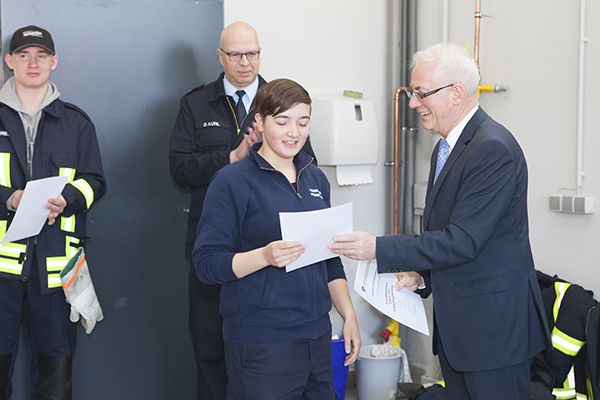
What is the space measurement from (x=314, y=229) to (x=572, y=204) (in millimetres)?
1572

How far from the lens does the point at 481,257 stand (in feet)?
5.27

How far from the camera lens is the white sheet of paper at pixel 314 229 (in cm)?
146

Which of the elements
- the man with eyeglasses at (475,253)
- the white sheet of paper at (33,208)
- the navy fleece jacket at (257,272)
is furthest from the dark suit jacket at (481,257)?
the white sheet of paper at (33,208)

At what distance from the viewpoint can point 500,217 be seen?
5.16ft

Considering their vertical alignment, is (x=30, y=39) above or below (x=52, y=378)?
above

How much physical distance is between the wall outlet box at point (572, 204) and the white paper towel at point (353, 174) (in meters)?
1.00

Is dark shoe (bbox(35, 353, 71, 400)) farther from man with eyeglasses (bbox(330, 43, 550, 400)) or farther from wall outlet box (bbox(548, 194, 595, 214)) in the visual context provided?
wall outlet box (bbox(548, 194, 595, 214))

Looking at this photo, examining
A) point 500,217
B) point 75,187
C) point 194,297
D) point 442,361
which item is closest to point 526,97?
point 500,217

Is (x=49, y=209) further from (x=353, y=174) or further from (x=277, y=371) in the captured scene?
(x=353, y=174)

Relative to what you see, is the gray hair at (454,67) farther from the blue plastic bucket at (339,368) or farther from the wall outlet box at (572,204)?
the blue plastic bucket at (339,368)

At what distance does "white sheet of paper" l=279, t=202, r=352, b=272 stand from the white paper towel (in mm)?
1502

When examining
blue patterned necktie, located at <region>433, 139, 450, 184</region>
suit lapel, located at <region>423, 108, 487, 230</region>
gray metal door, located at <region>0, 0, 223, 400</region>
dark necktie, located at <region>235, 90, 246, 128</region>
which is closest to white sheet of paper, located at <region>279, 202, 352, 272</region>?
suit lapel, located at <region>423, 108, 487, 230</region>

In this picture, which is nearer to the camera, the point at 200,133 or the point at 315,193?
the point at 315,193

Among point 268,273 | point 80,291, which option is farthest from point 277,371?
point 80,291
